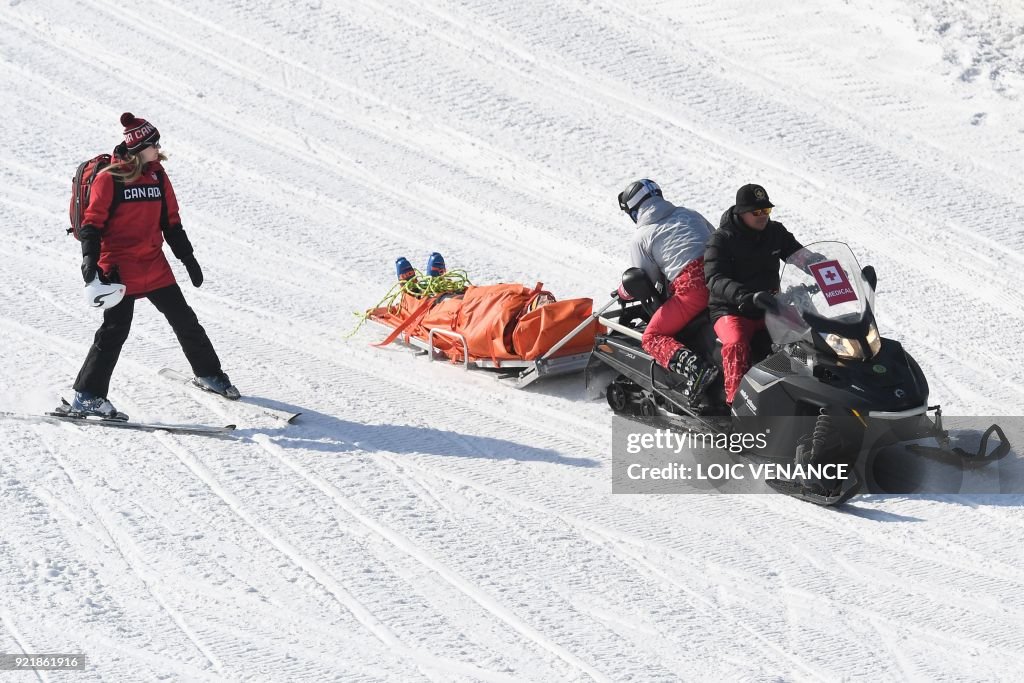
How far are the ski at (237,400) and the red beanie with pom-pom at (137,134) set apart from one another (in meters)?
1.51

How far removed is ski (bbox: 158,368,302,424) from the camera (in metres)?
7.14

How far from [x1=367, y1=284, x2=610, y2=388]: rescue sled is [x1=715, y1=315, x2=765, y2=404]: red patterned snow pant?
1118 mm

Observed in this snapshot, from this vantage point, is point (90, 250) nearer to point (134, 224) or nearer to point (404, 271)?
point (134, 224)

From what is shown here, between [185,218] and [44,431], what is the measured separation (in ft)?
13.5

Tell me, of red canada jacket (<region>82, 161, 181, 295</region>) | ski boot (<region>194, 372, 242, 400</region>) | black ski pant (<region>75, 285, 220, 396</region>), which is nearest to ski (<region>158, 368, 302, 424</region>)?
ski boot (<region>194, 372, 242, 400</region>)

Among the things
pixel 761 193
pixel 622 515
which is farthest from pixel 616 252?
pixel 622 515

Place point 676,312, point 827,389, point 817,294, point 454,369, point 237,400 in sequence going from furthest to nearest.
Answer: point 454,369
point 237,400
point 676,312
point 817,294
point 827,389

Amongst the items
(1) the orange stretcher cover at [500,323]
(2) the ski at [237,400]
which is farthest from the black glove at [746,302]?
(2) the ski at [237,400]

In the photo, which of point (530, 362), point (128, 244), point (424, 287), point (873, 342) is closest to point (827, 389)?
point (873, 342)

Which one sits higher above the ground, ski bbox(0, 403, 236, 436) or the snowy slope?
the snowy slope

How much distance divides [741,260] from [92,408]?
11.6ft

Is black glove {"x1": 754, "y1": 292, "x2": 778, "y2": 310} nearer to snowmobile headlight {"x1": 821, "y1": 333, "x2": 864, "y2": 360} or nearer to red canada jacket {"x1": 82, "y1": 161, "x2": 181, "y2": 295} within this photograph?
snowmobile headlight {"x1": 821, "y1": 333, "x2": 864, "y2": 360}

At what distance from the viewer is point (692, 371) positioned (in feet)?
21.8

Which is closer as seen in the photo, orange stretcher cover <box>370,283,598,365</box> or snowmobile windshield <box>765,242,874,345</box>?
snowmobile windshield <box>765,242,874,345</box>
